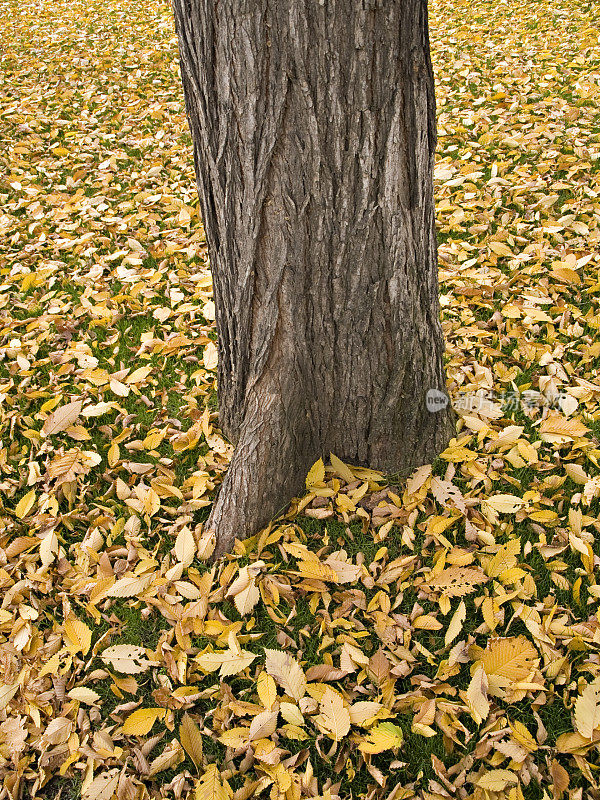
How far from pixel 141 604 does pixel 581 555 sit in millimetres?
1565

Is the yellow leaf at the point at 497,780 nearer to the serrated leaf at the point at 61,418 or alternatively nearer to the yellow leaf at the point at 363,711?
the yellow leaf at the point at 363,711

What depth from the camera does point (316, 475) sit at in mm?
2443

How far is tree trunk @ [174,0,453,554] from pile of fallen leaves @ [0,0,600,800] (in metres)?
0.23

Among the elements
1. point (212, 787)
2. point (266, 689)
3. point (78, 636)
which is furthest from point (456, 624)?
point (78, 636)

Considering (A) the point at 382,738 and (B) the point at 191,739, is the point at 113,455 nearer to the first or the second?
(B) the point at 191,739

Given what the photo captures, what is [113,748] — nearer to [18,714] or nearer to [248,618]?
[18,714]

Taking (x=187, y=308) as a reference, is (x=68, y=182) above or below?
above

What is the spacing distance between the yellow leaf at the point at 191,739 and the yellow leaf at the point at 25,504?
110 cm

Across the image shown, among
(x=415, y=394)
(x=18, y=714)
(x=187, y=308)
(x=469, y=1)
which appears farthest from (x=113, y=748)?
(x=469, y=1)

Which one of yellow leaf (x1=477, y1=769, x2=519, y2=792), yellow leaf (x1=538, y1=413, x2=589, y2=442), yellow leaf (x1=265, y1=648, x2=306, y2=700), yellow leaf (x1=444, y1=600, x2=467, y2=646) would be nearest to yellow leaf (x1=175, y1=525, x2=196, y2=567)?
yellow leaf (x1=265, y1=648, x2=306, y2=700)

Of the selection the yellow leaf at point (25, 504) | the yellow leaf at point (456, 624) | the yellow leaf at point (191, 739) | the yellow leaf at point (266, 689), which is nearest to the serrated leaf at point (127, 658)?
the yellow leaf at point (191, 739)

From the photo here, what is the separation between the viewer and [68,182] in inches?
187

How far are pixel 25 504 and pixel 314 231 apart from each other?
1605 mm

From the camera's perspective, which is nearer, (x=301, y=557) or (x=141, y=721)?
(x=141, y=721)
